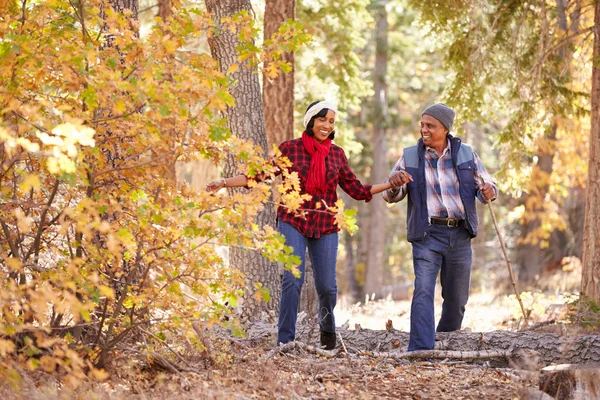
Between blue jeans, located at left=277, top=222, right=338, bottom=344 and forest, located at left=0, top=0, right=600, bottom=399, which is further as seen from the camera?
blue jeans, located at left=277, top=222, right=338, bottom=344

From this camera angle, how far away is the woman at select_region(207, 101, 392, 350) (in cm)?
612

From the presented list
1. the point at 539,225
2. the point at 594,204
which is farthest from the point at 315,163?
the point at 539,225

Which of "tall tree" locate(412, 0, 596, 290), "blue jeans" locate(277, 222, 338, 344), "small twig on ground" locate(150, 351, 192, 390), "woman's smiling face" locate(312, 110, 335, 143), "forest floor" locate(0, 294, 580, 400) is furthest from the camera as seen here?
"tall tree" locate(412, 0, 596, 290)

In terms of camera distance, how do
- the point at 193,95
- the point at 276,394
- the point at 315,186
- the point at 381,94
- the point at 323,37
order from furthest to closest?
the point at 381,94 < the point at 323,37 < the point at 315,186 < the point at 276,394 < the point at 193,95

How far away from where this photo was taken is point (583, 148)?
16.6 metres

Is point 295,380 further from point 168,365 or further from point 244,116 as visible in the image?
point 244,116

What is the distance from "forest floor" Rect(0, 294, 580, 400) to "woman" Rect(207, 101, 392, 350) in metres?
0.32

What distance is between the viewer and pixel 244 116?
26.0 feet

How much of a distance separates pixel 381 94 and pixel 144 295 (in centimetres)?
1690

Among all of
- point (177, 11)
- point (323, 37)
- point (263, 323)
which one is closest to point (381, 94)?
point (323, 37)

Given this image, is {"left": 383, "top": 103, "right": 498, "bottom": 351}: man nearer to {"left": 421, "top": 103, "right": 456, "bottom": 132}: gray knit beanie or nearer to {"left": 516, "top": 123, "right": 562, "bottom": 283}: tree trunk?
{"left": 421, "top": 103, "right": 456, "bottom": 132}: gray knit beanie

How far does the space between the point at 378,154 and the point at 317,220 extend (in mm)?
15137

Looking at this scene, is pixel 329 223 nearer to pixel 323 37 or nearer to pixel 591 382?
pixel 591 382

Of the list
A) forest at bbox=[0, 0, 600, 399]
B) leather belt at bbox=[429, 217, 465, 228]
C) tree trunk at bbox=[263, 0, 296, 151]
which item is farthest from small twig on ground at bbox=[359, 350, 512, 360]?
tree trunk at bbox=[263, 0, 296, 151]
